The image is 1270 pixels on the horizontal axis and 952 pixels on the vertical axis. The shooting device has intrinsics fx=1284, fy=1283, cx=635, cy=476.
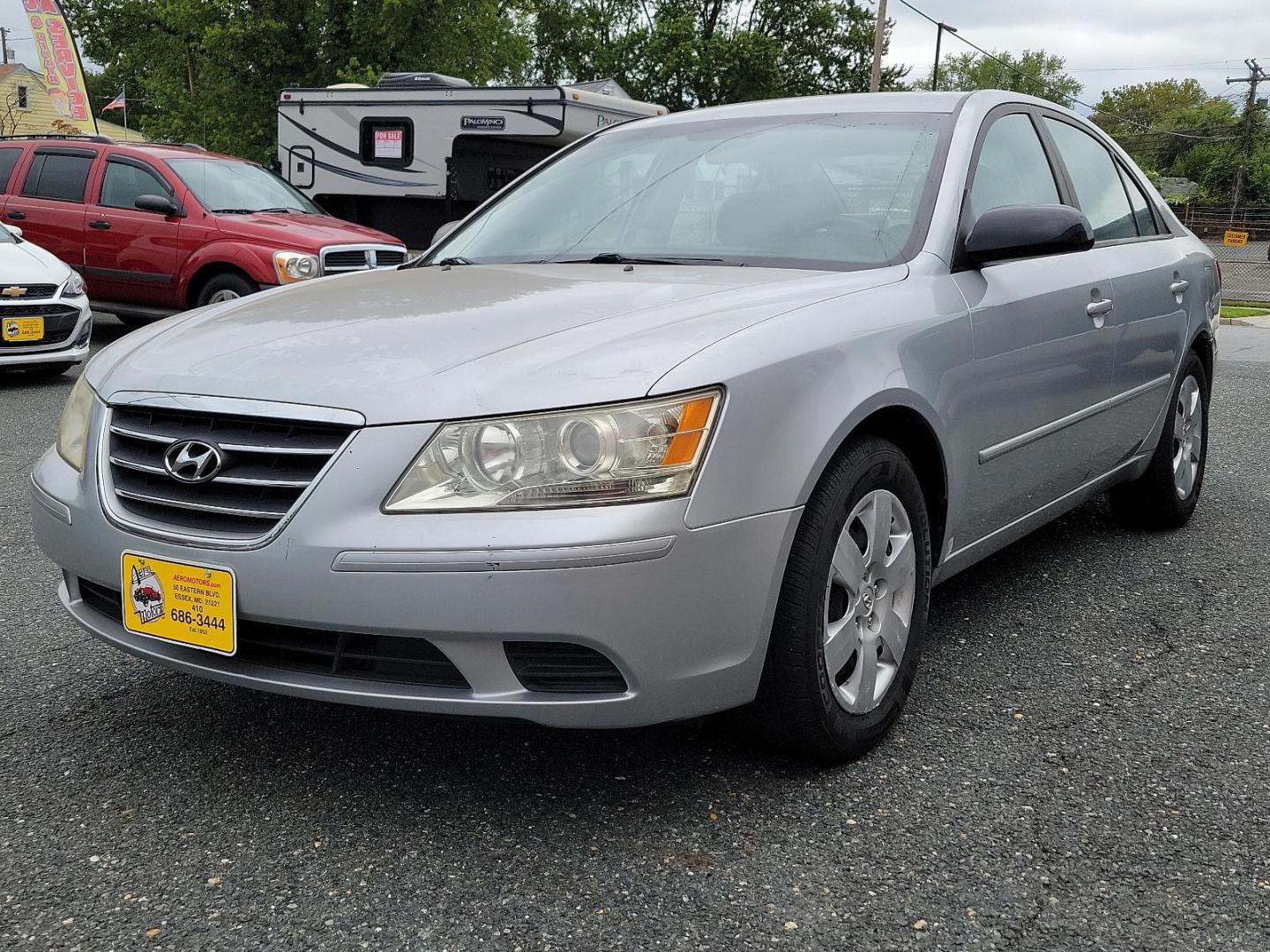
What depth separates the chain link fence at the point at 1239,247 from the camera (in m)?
26.4

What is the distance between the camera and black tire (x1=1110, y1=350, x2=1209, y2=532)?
4.68m

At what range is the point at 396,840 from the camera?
2.43 metres

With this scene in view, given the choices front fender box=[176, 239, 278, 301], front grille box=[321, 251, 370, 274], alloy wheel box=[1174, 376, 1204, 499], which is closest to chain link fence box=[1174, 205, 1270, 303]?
front grille box=[321, 251, 370, 274]

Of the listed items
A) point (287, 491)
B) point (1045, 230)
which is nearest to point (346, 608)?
point (287, 491)

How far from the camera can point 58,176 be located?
1141 cm

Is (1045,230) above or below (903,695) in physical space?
above

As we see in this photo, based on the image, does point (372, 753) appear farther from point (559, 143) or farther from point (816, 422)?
point (559, 143)

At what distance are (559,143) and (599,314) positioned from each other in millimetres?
12546

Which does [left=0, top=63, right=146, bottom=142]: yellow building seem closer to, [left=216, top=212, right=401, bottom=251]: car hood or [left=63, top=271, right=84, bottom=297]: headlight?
[left=216, top=212, right=401, bottom=251]: car hood

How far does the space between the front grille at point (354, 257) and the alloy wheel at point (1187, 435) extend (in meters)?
6.80

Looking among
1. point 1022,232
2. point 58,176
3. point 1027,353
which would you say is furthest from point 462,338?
point 58,176

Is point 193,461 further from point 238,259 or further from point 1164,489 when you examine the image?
point 238,259

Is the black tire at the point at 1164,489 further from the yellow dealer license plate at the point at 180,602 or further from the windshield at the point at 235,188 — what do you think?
the windshield at the point at 235,188

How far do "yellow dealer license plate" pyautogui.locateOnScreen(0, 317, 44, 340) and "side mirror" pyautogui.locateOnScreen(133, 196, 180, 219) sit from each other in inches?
84.8
